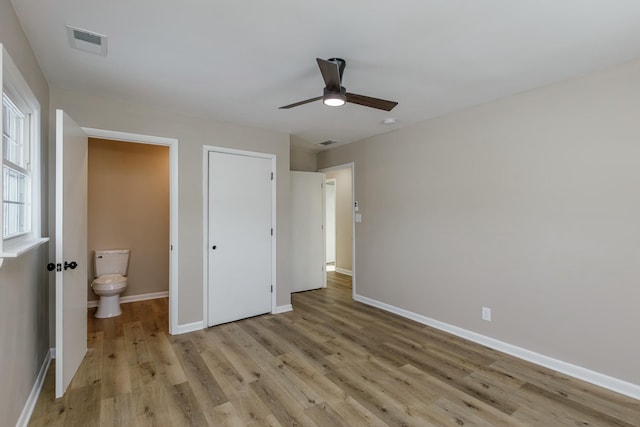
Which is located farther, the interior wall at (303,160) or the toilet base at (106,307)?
the interior wall at (303,160)

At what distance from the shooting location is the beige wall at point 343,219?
6449mm

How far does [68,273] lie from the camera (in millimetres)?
2348

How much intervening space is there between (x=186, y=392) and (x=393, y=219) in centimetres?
290

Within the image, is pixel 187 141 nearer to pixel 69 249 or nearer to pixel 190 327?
pixel 69 249

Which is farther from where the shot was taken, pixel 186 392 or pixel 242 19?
pixel 186 392

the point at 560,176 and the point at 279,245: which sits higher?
the point at 560,176

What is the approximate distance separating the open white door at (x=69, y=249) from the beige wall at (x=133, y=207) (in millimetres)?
1772

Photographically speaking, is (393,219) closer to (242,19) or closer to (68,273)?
(242,19)

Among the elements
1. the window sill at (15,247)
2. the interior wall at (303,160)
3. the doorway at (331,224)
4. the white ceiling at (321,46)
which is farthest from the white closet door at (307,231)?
the window sill at (15,247)

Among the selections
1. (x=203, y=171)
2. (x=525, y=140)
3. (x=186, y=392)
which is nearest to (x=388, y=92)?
(x=525, y=140)

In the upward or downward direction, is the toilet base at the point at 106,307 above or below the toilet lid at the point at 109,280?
below

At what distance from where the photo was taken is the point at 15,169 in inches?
77.9

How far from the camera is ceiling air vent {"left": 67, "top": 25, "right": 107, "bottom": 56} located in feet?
6.33

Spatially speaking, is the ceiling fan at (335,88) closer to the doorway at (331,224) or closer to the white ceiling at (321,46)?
the white ceiling at (321,46)
